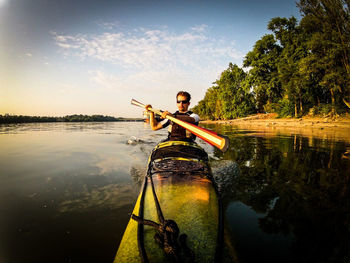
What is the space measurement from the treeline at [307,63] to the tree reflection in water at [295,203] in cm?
1991

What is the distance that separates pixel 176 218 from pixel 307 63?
26.5 metres

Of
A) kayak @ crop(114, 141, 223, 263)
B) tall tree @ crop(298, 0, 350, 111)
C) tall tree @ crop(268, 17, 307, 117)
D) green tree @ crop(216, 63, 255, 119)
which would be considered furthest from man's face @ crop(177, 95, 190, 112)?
green tree @ crop(216, 63, 255, 119)

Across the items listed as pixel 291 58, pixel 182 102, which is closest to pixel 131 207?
pixel 182 102

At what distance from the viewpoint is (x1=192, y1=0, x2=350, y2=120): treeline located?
18.8m

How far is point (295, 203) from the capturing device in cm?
321

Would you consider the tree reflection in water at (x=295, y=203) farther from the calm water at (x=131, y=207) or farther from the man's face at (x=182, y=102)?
the man's face at (x=182, y=102)

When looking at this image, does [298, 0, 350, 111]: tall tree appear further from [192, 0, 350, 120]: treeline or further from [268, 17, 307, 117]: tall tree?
[268, 17, 307, 117]: tall tree

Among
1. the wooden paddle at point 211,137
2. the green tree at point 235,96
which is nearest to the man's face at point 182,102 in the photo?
the wooden paddle at point 211,137

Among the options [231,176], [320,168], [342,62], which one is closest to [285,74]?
[342,62]

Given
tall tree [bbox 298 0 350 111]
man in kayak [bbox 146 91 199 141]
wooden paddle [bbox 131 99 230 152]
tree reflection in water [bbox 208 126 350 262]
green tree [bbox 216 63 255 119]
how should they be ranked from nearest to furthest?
1. tree reflection in water [bbox 208 126 350 262]
2. wooden paddle [bbox 131 99 230 152]
3. man in kayak [bbox 146 91 199 141]
4. tall tree [bbox 298 0 350 111]
5. green tree [bbox 216 63 255 119]

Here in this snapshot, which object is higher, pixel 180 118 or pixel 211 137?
pixel 180 118

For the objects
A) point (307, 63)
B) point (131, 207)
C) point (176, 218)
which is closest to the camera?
point (176, 218)

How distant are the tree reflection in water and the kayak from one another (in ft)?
2.25

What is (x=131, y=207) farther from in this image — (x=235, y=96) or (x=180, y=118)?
(x=235, y=96)
